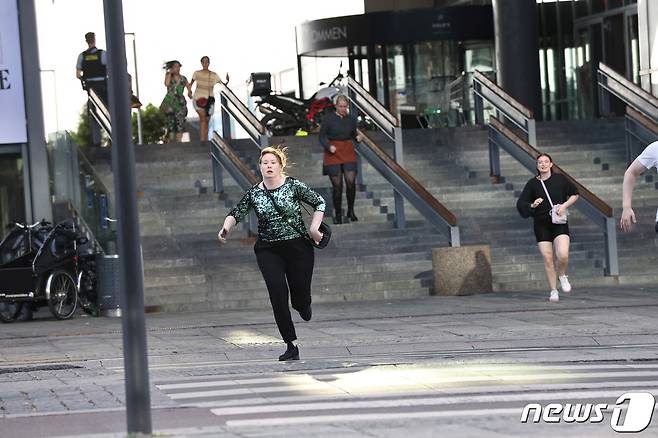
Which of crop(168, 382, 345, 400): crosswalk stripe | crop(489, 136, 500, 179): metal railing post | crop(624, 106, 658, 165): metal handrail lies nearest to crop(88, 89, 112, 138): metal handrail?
crop(489, 136, 500, 179): metal railing post

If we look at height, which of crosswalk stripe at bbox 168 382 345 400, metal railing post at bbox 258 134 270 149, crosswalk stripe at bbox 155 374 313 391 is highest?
metal railing post at bbox 258 134 270 149

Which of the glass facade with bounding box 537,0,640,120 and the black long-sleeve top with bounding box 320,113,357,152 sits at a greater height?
the glass facade with bounding box 537,0,640,120

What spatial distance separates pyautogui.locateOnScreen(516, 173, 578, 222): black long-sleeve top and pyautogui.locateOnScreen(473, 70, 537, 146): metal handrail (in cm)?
812

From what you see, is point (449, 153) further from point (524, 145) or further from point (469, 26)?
point (469, 26)

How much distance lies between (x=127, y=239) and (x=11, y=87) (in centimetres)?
1491

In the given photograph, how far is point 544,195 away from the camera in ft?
59.0

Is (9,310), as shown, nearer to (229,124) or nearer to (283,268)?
(283,268)

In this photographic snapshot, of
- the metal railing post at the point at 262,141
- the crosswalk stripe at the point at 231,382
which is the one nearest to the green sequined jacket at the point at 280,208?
the crosswalk stripe at the point at 231,382

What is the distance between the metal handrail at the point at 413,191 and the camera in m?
20.7

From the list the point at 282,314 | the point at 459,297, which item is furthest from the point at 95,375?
the point at 459,297

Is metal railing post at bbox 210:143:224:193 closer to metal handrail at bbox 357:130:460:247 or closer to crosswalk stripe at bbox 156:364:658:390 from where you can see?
metal handrail at bbox 357:130:460:247

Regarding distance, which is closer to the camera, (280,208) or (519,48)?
(280,208)

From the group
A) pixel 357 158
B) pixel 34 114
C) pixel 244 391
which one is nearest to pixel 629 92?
Result: pixel 357 158

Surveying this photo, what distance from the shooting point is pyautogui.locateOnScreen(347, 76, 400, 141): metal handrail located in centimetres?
2559
